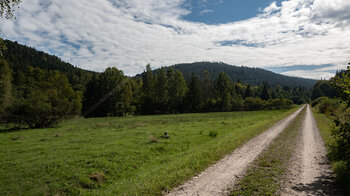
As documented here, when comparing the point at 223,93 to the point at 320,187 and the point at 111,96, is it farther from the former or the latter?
the point at 320,187

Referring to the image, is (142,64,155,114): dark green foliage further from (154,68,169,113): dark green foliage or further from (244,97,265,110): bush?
(244,97,265,110): bush

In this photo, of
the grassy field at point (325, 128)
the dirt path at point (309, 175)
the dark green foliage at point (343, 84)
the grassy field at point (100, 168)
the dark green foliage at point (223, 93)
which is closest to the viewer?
the dirt path at point (309, 175)

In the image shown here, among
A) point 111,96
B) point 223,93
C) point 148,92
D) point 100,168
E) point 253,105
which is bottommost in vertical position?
point 100,168

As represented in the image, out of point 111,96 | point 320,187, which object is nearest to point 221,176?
point 320,187

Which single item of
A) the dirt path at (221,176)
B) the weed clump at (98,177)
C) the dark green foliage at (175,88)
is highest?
the dark green foliage at (175,88)

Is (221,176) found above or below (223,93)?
below

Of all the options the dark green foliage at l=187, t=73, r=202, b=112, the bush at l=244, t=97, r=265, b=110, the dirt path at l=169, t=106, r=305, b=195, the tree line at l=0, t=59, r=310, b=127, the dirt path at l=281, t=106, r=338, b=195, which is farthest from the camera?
the dark green foliage at l=187, t=73, r=202, b=112

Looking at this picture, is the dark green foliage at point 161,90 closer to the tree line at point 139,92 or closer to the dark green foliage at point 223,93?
the tree line at point 139,92

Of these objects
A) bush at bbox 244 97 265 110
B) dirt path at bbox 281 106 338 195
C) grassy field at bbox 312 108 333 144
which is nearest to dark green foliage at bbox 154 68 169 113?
bush at bbox 244 97 265 110

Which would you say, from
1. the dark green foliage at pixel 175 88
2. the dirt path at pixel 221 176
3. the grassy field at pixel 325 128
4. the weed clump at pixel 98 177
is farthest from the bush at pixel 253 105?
the weed clump at pixel 98 177

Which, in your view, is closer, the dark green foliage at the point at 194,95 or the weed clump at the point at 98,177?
the weed clump at the point at 98,177

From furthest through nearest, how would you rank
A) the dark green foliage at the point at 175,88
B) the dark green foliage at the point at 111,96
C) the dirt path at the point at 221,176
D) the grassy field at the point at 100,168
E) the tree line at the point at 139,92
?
1. the dark green foliage at the point at 175,88
2. the dark green foliage at the point at 111,96
3. the tree line at the point at 139,92
4. the grassy field at the point at 100,168
5. the dirt path at the point at 221,176

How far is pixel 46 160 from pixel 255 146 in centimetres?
1422

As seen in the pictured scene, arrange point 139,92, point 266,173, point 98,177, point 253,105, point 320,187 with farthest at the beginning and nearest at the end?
point 139,92 → point 253,105 → point 98,177 → point 266,173 → point 320,187
